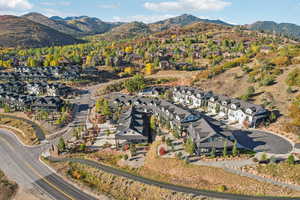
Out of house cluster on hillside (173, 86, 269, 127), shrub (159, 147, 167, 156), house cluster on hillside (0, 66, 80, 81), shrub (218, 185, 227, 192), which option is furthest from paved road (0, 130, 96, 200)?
house cluster on hillside (0, 66, 80, 81)

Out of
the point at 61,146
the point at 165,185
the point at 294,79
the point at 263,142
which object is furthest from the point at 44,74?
the point at 294,79

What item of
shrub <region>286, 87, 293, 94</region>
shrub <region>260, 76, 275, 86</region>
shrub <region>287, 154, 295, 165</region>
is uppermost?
shrub <region>260, 76, 275, 86</region>

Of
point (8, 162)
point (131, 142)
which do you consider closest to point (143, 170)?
point (131, 142)

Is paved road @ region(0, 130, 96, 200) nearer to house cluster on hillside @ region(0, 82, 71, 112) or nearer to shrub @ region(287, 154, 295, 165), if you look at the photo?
house cluster on hillside @ region(0, 82, 71, 112)

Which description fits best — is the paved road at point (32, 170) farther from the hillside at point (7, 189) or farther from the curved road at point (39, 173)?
the hillside at point (7, 189)

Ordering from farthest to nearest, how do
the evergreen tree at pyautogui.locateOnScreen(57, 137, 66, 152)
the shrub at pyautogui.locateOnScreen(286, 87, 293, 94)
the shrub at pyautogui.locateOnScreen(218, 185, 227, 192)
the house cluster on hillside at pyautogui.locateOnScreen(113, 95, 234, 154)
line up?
the shrub at pyautogui.locateOnScreen(286, 87, 293, 94), the evergreen tree at pyautogui.locateOnScreen(57, 137, 66, 152), the house cluster on hillside at pyautogui.locateOnScreen(113, 95, 234, 154), the shrub at pyautogui.locateOnScreen(218, 185, 227, 192)

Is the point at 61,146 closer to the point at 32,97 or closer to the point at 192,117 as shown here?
the point at 192,117
